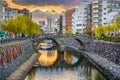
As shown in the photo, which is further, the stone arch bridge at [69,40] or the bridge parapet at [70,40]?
the bridge parapet at [70,40]

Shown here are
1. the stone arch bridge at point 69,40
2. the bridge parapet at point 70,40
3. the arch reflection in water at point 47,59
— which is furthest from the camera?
the bridge parapet at point 70,40

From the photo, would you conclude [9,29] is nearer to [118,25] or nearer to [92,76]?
[118,25]

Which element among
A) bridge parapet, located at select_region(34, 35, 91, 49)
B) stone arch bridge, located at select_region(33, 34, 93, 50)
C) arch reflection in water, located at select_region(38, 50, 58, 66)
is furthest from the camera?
bridge parapet, located at select_region(34, 35, 91, 49)

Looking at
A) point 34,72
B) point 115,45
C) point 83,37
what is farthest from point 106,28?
point 34,72

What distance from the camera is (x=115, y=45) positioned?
81.8m

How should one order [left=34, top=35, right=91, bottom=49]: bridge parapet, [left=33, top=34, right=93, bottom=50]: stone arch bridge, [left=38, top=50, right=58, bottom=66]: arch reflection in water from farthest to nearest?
1. [left=34, top=35, right=91, bottom=49]: bridge parapet
2. [left=33, top=34, right=93, bottom=50]: stone arch bridge
3. [left=38, top=50, right=58, bottom=66]: arch reflection in water

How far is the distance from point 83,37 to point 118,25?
1389cm

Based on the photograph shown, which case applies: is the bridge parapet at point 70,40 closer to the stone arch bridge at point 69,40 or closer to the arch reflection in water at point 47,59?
the stone arch bridge at point 69,40

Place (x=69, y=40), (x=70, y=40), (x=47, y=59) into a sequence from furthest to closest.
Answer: (x=69, y=40)
(x=70, y=40)
(x=47, y=59)

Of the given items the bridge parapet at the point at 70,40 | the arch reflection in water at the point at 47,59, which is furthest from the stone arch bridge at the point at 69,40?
the arch reflection in water at the point at 47,59

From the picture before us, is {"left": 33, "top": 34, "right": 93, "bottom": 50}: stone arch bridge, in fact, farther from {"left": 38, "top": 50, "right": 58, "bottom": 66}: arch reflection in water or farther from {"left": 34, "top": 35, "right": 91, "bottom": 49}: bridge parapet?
{"left": 38, "top": 50, "right": 58, "bottom": 66}: arch reflection in water

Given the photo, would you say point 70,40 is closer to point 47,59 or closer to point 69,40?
point 69,40

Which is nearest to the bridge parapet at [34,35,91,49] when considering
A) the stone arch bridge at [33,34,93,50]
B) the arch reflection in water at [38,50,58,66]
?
the stone arch bridge at [33,34,93,50]

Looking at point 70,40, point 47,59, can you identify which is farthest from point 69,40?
point 47,59
